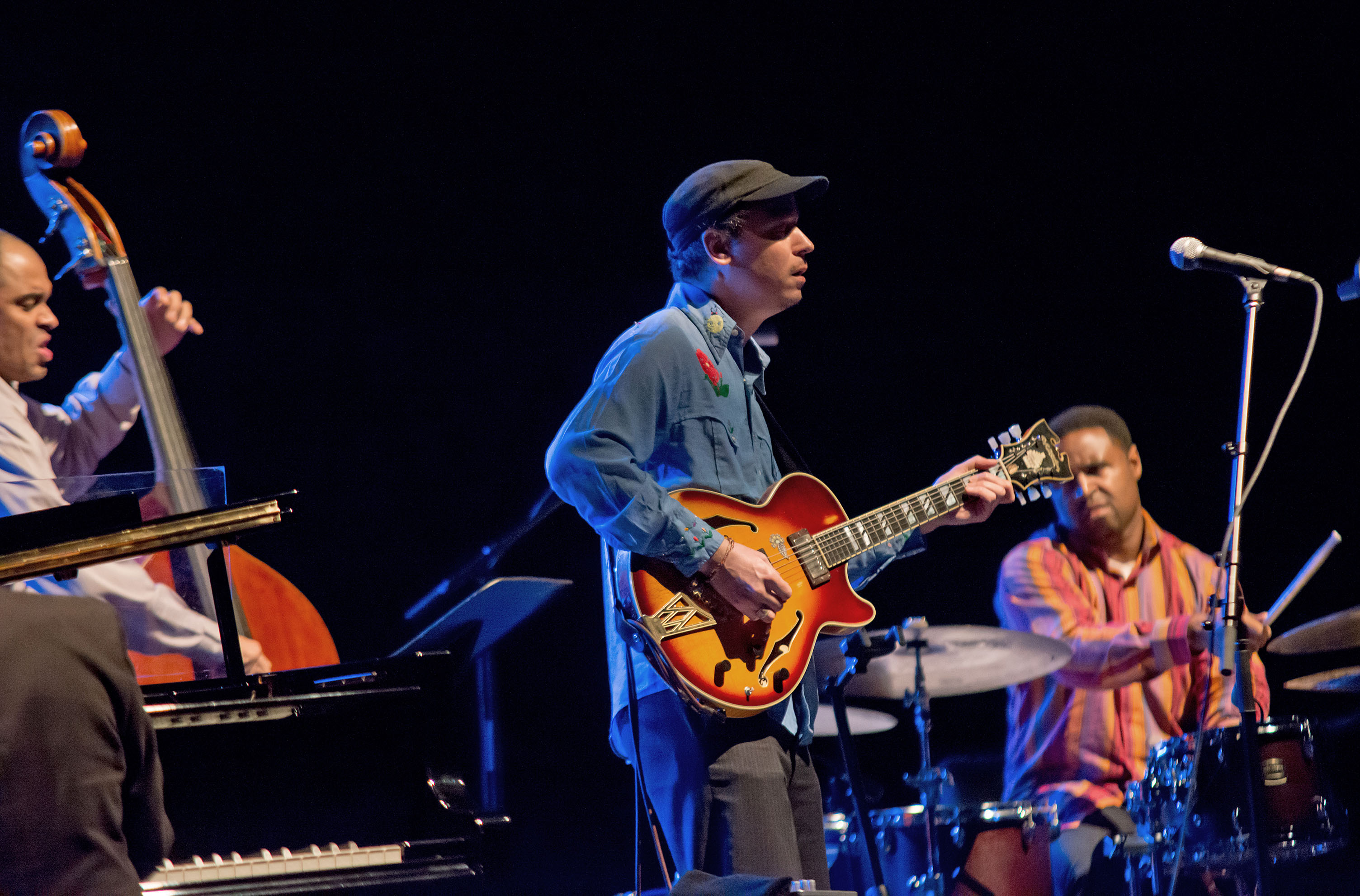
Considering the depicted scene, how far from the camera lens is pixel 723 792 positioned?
258 cm

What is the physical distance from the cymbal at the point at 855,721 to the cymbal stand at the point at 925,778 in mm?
A: 270

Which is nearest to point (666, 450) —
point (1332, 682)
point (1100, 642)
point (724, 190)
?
point (724, 190)

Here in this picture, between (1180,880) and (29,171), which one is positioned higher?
(29,171)

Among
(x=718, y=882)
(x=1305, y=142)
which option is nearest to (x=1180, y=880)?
(x=718, y=882)

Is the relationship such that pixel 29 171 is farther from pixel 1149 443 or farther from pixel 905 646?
pixel 1149 443

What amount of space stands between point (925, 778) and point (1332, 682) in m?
1.40

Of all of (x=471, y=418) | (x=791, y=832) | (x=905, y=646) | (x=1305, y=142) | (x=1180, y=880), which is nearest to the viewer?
(x=791, y=832)

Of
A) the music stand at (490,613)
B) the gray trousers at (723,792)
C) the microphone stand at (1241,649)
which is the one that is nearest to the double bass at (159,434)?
the music stand at (490,613)

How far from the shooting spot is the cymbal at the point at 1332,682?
4.30 meters

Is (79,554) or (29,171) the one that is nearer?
(79,554)

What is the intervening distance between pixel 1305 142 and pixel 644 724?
4756 millimetres

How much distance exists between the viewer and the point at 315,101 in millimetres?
5027

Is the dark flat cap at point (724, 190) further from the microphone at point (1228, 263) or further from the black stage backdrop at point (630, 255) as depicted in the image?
the black stage backdrop at point (630, 255)

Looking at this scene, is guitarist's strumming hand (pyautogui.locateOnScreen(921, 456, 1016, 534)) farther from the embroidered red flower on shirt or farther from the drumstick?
the drumstick
